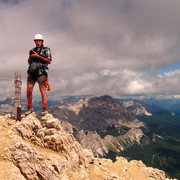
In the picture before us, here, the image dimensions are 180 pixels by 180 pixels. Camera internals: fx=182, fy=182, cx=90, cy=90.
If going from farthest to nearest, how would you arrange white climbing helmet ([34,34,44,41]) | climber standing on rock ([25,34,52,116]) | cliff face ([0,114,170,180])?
climber standing on rock ([25,34,52,116])
white climbing helmet ([34,34,44,41])
cliff face ([0,114,170,180])

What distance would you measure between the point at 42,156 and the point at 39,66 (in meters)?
10.0

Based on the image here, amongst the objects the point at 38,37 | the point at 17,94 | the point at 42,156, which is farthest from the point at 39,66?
the point at 42,156

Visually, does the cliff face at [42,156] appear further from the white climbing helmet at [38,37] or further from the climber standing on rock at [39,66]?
the white climbing helmet at [38,37]

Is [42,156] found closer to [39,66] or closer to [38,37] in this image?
[39,66]

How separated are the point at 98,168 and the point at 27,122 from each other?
11.0m

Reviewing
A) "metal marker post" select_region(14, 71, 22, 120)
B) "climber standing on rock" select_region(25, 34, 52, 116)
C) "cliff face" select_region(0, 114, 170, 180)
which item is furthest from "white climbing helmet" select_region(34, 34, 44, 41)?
"cliff face" select_region(0, 114, 170, 180)

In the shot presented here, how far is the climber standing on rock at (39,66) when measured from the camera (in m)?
21.0

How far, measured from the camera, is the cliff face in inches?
579

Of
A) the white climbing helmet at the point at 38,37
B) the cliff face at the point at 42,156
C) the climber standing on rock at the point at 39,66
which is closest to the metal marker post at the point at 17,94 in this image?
the cliff face at the point at 42,156

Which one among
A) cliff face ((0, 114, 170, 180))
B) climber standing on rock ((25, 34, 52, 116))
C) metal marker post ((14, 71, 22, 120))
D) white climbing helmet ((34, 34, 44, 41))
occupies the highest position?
white climbing helmet ((34, 34, 44, 41))

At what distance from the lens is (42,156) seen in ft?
57.0

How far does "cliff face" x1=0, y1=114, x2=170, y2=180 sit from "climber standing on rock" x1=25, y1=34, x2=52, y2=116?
11.6ft

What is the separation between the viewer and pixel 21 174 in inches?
552

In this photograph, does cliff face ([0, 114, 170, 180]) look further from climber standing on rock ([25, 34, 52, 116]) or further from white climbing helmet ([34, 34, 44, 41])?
white climbing helmet ([34, 34, 44, 41])
